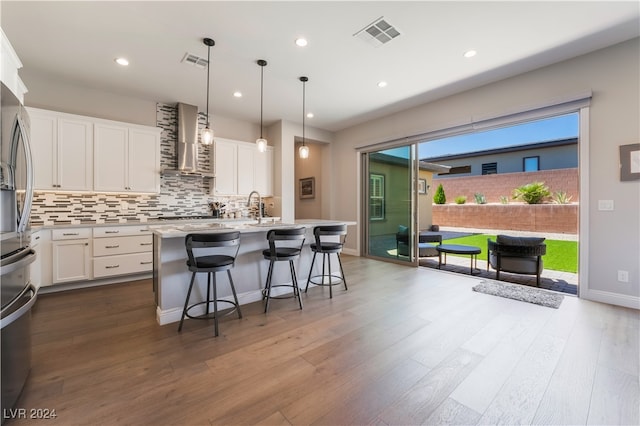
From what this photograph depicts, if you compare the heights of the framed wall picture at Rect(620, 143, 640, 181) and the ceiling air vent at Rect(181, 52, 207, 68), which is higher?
the ceiling air vent at Rect(181, 52, 207, 68)

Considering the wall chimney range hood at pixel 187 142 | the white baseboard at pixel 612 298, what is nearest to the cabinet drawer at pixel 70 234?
the wall chimney range hood at pixel 187 142

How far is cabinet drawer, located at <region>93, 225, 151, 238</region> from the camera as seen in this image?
12.5ft

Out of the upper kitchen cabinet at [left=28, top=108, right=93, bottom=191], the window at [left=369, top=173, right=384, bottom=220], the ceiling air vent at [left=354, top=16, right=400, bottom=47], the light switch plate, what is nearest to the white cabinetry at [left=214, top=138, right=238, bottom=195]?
the upper kitchen cabinet at [left=28, top=108, right=93, bottom=191]

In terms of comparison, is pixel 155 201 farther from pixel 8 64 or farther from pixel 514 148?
pixel 514 148

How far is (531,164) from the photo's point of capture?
10.1 m

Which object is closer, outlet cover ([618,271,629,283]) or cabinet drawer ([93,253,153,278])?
outlet cover ([618,271,629,283])

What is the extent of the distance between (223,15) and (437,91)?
3.29m

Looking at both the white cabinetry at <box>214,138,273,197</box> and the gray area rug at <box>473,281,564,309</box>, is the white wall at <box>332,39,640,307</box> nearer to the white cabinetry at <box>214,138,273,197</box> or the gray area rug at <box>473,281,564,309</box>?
the gray area rug at <box>473,281,564,309</box>

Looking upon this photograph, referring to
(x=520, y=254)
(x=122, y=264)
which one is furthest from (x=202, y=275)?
(x=520, y=254)

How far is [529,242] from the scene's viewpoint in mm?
3865

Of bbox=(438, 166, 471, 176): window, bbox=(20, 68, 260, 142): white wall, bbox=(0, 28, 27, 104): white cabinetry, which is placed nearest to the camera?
bbox=(0, 28, 27, 104): white cabinetry

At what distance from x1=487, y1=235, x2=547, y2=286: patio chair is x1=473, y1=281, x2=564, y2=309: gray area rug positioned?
0.30 meters

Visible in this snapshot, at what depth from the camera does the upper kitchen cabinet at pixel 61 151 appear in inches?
141

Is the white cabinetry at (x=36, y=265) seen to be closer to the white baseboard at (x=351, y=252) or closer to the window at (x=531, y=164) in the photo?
the white baseboard at (x=351, y=252)
